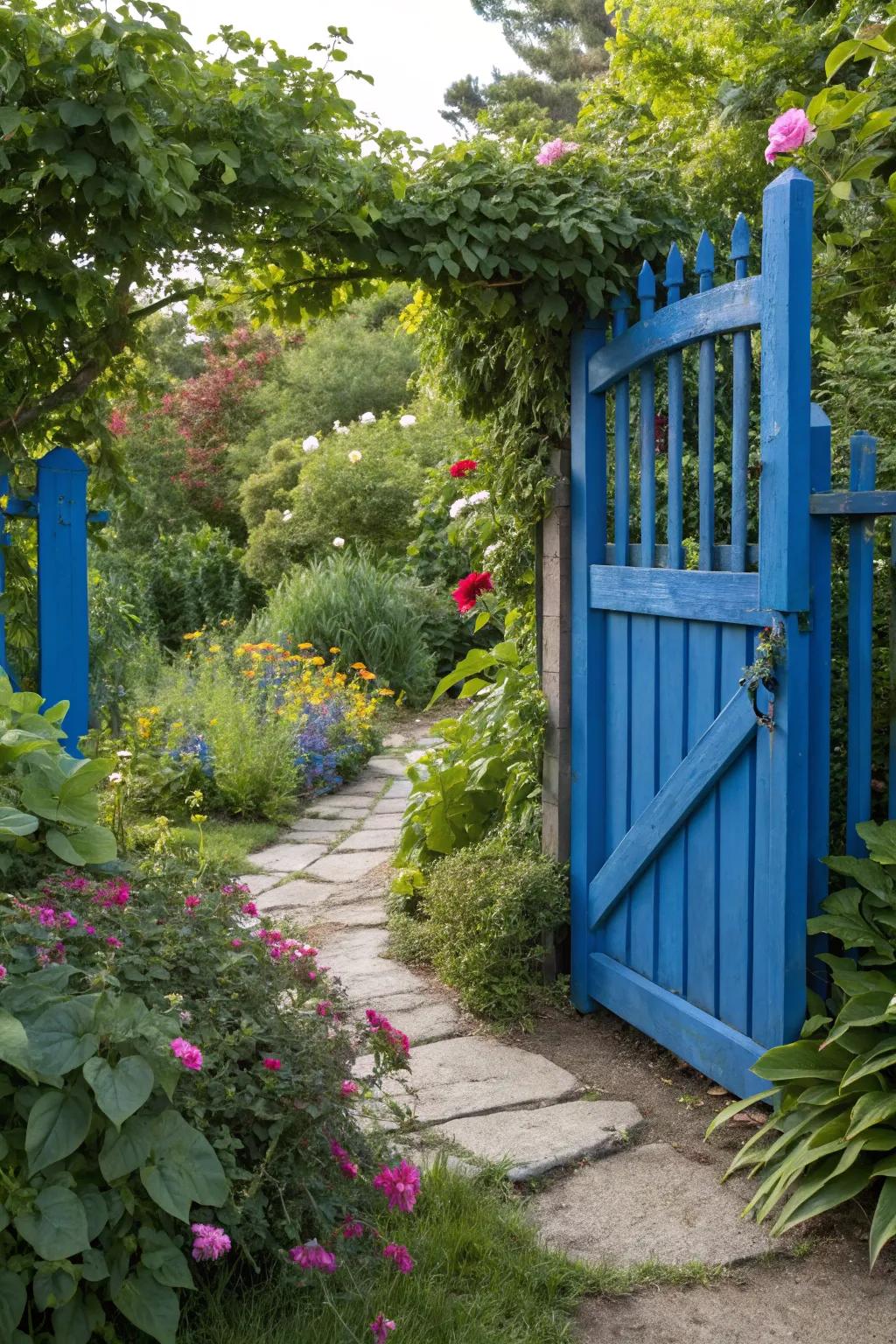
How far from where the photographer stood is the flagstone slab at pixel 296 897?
510 centimetres

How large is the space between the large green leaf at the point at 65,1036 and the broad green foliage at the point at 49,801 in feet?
1.71

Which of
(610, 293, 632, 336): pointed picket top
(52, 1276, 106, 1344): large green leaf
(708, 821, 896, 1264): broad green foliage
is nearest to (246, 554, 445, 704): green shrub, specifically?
(610, 293, 632, 336): pointed picket top

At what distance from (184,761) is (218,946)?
4.36 metres

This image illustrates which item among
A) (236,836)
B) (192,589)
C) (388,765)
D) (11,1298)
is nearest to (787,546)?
(11,1298)

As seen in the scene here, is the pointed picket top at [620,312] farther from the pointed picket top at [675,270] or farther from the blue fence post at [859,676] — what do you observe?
the blue fence post at [859,676]

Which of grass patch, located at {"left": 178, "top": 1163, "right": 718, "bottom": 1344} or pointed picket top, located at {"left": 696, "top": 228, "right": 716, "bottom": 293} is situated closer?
Answer: grass patch, located at {"left": 178, "top": 1163, "right": 718, "bottom": 1344}

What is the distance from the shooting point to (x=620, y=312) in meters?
3.75

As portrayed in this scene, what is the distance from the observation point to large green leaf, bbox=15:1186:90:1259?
5.67 feet

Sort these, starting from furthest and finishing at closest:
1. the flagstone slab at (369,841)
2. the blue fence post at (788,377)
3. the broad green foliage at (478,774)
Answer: the flagstone slab at (369,841)
the broad green foliage at (478,774)
the blue fence post at (788,377)

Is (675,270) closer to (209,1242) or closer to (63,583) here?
(63,583)

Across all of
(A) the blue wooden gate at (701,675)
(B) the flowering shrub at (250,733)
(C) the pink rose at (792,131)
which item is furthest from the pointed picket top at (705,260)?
(B) the flowering shrub at (250,733)

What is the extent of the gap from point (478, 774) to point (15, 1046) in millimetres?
3037

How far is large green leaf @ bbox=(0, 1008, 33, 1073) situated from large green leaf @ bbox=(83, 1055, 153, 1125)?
93 mm

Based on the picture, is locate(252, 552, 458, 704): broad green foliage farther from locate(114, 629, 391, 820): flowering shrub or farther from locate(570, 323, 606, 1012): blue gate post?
locate(570, 323, 606, 1012): blue gate post
